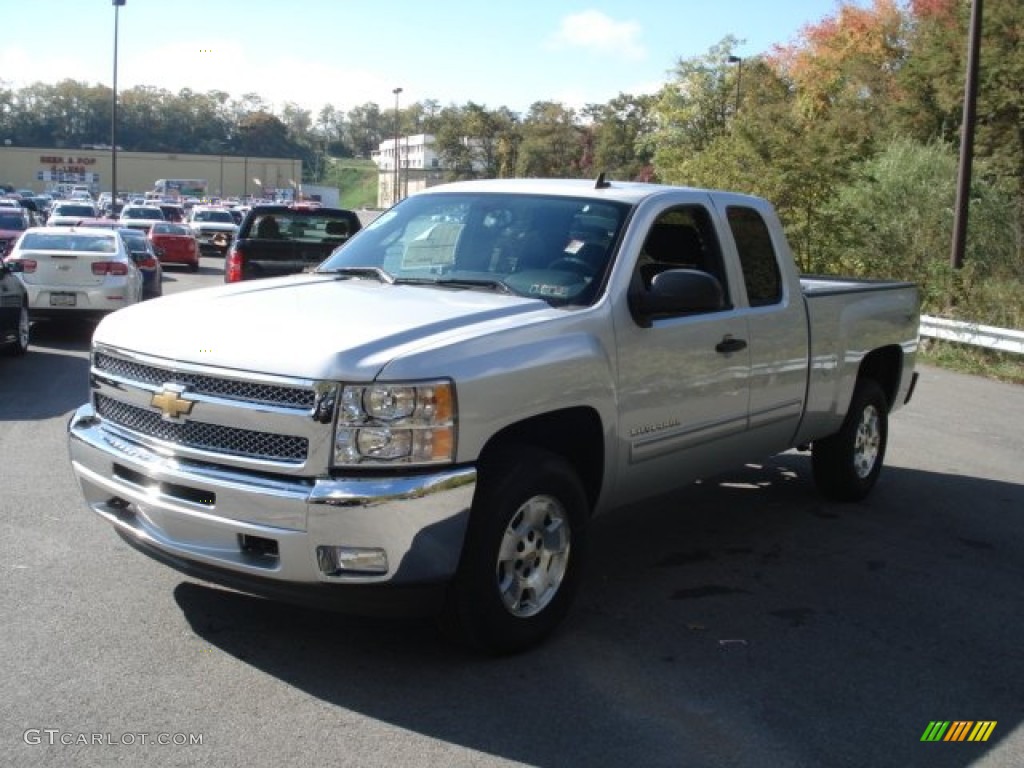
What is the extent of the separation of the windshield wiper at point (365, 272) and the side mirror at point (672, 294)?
1.28 metres

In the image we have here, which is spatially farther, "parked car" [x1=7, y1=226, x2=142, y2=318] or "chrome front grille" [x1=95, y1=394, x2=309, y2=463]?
"parked car" [x1=7, y1=226, x2=142, y2=318]

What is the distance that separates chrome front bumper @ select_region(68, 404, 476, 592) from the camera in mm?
4234

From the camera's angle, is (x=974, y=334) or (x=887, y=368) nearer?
(x=887, y=368)

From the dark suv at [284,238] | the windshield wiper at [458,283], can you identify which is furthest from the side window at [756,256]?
the dark suv at [284,238]

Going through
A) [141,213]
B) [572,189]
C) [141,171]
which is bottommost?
[141,213]

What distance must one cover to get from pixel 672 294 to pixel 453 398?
146 cm

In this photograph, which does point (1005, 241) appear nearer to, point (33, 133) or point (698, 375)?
point (698, 375)

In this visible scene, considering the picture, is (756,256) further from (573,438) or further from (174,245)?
(174,245)

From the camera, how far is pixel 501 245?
19.1 feet

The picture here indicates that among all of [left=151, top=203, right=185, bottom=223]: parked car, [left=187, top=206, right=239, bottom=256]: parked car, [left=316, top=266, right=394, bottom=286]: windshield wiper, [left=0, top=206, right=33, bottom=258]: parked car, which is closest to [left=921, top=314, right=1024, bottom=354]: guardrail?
[left=316, top=266, right=394, bottom=286]: windshield wiper

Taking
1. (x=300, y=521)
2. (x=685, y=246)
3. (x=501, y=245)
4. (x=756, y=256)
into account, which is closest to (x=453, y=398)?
(x=300, y=521)

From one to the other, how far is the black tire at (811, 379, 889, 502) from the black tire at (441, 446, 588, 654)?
3325mm

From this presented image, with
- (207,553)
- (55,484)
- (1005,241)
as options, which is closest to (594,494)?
(207,553)

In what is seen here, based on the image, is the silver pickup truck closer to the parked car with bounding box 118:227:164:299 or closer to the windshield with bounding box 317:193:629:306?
the windshield with bounding box 317:193:629:306
